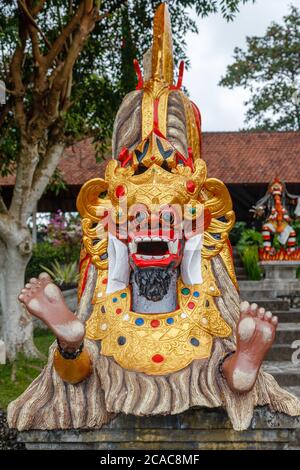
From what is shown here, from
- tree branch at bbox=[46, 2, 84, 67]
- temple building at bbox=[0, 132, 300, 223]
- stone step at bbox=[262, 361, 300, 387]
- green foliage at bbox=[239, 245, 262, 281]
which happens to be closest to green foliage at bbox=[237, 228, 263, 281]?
green foliage at bbox=[239, 245, 262, 281]

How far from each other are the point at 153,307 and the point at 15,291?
2969 mm

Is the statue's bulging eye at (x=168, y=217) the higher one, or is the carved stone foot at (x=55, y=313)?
the statue's bulging eye at (x=168, y=217)

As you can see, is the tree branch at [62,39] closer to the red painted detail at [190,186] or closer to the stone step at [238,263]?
the red painted detail at [190,186]

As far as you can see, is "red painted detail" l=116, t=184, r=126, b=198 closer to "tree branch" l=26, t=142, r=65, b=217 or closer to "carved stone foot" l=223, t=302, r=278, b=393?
"carved stone foot" l=223, t=302, r=278, b=393

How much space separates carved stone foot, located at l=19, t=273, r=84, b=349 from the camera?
7.68 ft

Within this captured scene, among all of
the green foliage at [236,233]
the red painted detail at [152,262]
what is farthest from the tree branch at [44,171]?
the green foliage at [236,233]

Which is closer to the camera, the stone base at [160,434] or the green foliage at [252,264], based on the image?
the stone base at [160,434]

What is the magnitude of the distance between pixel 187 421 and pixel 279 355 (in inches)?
131

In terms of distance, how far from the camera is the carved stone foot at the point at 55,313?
2.34 metres

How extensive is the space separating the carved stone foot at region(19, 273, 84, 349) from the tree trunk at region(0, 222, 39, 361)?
2.93 meters

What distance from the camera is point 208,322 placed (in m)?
2.67

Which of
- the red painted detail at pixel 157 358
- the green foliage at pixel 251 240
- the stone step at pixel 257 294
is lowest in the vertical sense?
the stone step at pixel 257 294

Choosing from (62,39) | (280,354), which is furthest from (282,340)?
(62,39)


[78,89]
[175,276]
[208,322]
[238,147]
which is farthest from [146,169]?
[238,147]
